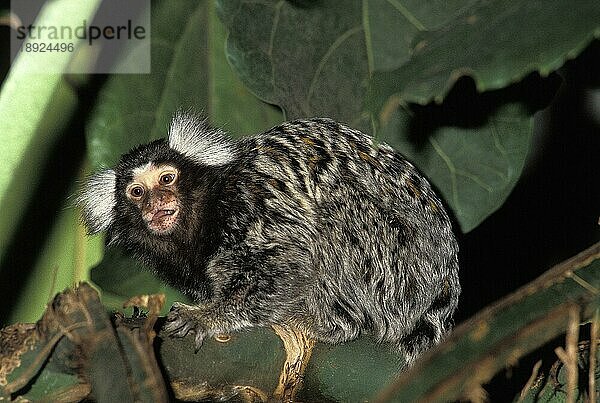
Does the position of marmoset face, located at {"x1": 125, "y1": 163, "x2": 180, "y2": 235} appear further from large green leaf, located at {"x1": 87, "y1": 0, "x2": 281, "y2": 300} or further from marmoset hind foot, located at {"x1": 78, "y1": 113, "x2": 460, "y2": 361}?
large green leaf, located at {"x1": 87, "y1": 0, "x2": 281, "y2": 300}

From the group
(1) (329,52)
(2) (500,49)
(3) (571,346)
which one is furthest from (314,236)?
(2) (500,49)

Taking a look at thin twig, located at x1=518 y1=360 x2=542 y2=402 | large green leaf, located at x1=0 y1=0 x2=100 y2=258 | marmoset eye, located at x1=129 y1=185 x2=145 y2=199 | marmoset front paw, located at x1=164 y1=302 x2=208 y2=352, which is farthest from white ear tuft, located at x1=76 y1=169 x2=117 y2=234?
thin twig, located at x1=518 y1=360 x2=542 y2=402

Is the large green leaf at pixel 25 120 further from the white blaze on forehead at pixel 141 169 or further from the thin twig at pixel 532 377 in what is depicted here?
the thin twig at pixel 532 377

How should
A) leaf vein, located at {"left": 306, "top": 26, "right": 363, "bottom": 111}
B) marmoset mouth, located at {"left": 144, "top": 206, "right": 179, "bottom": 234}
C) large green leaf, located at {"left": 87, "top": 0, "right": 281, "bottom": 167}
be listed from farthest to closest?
large green leaf, located at {"left": 87, "top": 0, "right": 281, "bottom": 167} < leaf vein, located at {"left": 306, "top": 26, "right": 363, "bottom": 111} < marmoset mouth, located at {"left": 144, "top": 206, "right": 179, "bottom": 234}

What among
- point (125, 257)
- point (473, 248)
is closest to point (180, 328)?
point (125, 257)

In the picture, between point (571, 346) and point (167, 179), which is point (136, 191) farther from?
point (571, 346)

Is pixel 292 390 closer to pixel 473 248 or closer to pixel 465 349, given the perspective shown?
pixel 465 349
